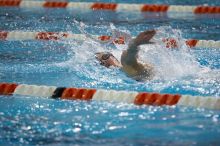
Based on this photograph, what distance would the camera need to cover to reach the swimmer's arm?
5.20m

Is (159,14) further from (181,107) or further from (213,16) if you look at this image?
(181,107)

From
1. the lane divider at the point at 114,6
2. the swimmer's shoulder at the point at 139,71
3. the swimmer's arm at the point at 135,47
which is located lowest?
the lane divider at the point at 114,6

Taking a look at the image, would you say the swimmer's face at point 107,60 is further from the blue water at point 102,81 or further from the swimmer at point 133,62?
the blue water at point 102,81

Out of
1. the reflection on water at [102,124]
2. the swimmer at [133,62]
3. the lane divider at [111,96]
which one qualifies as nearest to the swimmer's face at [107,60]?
the swimmer at [133,62]

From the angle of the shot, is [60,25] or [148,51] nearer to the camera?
[148,51]

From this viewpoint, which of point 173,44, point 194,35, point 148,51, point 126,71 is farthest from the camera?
point 194,35

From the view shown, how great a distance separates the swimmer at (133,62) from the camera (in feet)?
17.4

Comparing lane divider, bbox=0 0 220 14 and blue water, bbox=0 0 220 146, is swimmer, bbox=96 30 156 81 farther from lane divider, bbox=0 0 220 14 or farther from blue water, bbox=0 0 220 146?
lane divider, bbox=0 0 220 14

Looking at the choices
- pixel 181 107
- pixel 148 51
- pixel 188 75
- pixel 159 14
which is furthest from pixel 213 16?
pixel 181 107

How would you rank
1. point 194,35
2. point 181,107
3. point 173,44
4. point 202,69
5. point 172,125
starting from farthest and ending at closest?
1. point 194,35
2. point 173,44
3. point 202,69
4. point 181,107
5. point 172,125

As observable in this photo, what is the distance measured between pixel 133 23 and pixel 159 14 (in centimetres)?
71

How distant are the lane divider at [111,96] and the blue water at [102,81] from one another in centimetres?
7

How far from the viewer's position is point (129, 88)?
5695mm

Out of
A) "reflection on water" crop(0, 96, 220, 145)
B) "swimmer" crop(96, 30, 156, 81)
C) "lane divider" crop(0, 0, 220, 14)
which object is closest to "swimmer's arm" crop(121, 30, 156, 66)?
"swimmer" crop(96, 30, 156, 81)
